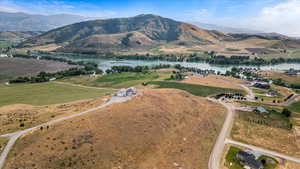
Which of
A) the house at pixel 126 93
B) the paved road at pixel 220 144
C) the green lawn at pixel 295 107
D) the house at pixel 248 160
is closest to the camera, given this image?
the house at pixel 248 160

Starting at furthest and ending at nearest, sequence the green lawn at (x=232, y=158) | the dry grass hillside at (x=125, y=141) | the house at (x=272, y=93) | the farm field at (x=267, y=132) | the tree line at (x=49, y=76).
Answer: the tree line at (x=49, y=76) → the house at (x=272, y=93) → the farm field at (x=267, y=132) → the green lawn at (x=232, y=158) → the dry grass hillside at (x=125, y=141)

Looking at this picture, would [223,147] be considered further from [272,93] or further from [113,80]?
[113,80]

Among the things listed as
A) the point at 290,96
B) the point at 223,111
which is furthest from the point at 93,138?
the point at 290,96

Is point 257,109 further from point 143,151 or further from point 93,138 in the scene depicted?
point 93,138

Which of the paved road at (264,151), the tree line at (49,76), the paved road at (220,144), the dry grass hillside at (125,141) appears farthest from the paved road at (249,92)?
the tree line at (49,76)

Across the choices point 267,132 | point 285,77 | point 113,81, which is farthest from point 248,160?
point 285,77

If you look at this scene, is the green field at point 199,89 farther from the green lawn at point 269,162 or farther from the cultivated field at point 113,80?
the green lawn at point 269,162
